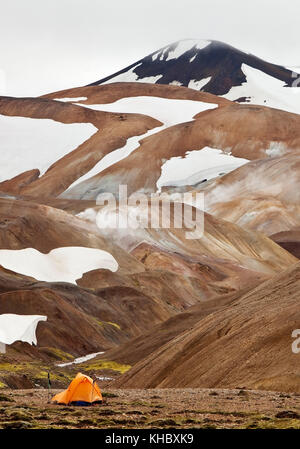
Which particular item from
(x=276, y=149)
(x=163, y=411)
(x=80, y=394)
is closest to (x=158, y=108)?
(x=276, y=149)

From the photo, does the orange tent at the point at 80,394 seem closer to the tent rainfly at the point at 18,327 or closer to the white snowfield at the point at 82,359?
the white snowfield at the point at 82,359

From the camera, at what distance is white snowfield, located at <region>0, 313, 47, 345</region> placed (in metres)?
58.7

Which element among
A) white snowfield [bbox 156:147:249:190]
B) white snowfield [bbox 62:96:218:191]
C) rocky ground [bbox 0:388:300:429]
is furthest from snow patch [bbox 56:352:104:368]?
white snowfield [bbox 62:96:218:191]

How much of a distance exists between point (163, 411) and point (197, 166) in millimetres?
125079

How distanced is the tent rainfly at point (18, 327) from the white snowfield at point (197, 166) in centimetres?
8068

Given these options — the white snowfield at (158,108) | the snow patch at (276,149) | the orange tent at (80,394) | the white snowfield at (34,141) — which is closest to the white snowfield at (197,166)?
the snow patch at (276,149)

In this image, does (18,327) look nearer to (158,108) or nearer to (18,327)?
(18,327)

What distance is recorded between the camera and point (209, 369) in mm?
33156

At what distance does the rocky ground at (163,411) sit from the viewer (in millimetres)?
20359

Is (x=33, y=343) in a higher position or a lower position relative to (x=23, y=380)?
higher

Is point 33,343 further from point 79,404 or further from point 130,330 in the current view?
point 79,404

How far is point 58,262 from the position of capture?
8694 centimetres
